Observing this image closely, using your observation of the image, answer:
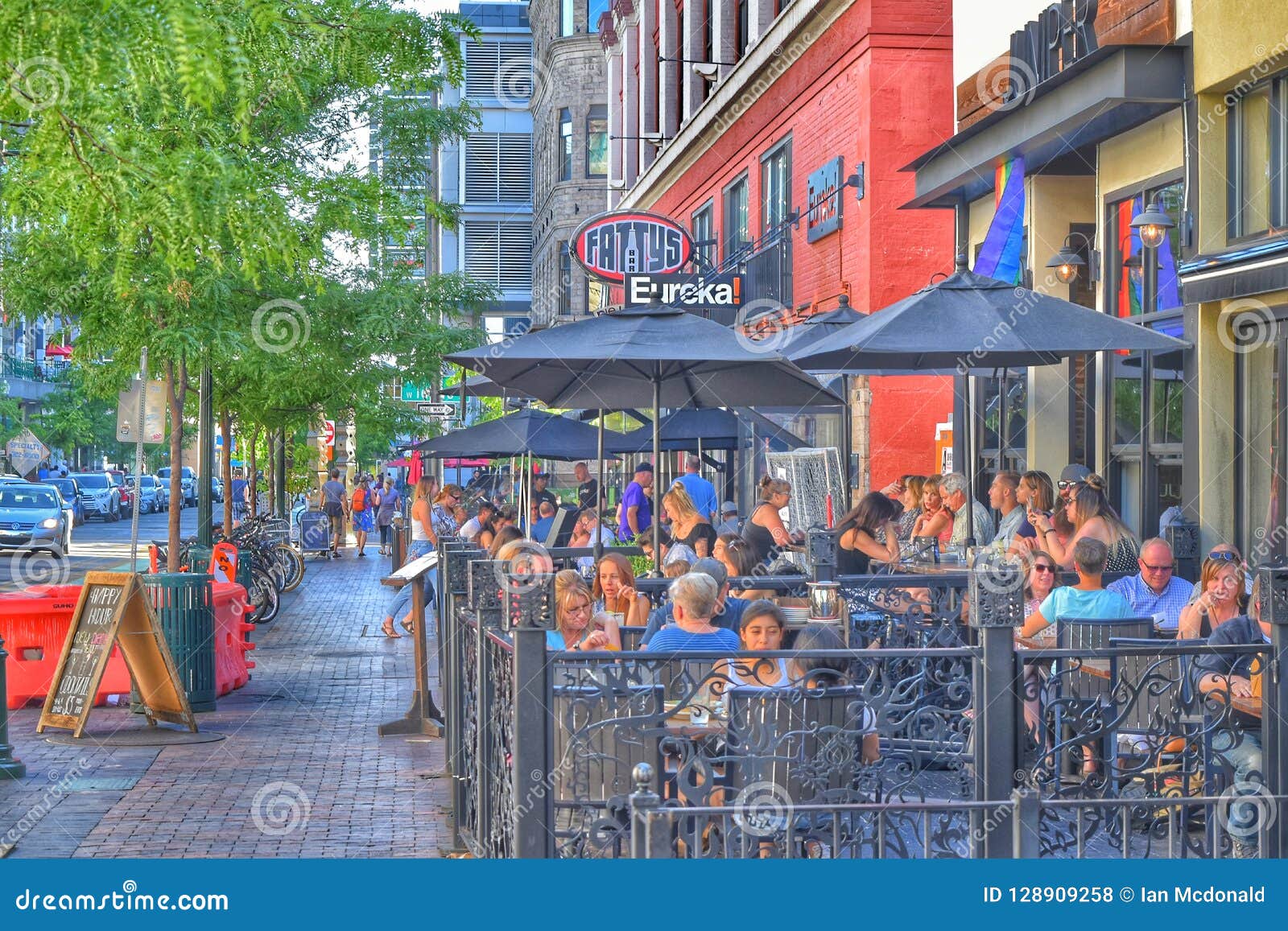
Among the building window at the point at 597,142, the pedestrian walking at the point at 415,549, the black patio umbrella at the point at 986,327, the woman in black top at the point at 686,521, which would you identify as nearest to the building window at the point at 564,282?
the building window at the point at 597,142

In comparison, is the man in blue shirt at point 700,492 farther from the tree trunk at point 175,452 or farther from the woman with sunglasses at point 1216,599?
the woman with sunglasses at point 1216,599

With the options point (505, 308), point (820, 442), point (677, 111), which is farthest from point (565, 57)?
point (820, 442)

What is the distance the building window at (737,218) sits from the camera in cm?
2775

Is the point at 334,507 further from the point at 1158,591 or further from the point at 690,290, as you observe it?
the point at 1158,591

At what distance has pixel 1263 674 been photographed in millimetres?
6223

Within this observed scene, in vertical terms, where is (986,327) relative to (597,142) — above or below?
below

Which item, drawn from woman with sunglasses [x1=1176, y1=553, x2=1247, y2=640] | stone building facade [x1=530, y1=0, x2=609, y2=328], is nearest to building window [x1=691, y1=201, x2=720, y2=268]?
stone building facade [x1=530, y1=0, x2=609, y2=328]

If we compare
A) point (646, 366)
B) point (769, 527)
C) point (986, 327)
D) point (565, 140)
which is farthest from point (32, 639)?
point (565, 140)

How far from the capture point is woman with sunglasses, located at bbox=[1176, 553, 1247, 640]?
791 cm

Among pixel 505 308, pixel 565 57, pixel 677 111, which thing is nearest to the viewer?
pixel 677 111

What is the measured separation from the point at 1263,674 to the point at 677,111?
2911cm

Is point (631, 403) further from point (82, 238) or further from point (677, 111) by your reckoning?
point (677, 111)

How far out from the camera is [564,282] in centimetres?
5197

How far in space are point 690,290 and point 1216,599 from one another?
52.6ft
